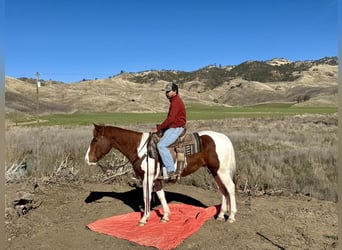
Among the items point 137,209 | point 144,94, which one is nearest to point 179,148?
point 137,209

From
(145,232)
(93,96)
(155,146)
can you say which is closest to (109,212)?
(145,232)

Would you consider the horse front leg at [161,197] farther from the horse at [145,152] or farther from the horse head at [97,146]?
the horse head at [97,146]

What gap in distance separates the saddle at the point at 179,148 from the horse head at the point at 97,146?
0.84 m

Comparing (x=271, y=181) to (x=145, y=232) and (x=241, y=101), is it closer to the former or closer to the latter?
(x=145, y=232)

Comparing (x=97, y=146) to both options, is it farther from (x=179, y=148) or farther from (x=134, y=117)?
(x=134, y=117)

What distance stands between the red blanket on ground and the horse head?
4.09ft

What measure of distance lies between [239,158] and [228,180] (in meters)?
7.01

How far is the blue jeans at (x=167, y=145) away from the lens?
7.20 meters

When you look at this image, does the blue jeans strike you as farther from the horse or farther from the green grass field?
the green grass field

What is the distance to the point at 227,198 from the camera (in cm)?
784

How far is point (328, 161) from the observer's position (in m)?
14.1

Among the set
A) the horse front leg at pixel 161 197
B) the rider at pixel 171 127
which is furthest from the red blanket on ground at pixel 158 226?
the rider at pixel 171 127

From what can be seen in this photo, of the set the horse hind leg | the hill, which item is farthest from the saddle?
the hill

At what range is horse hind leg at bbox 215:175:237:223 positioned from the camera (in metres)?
7.52
